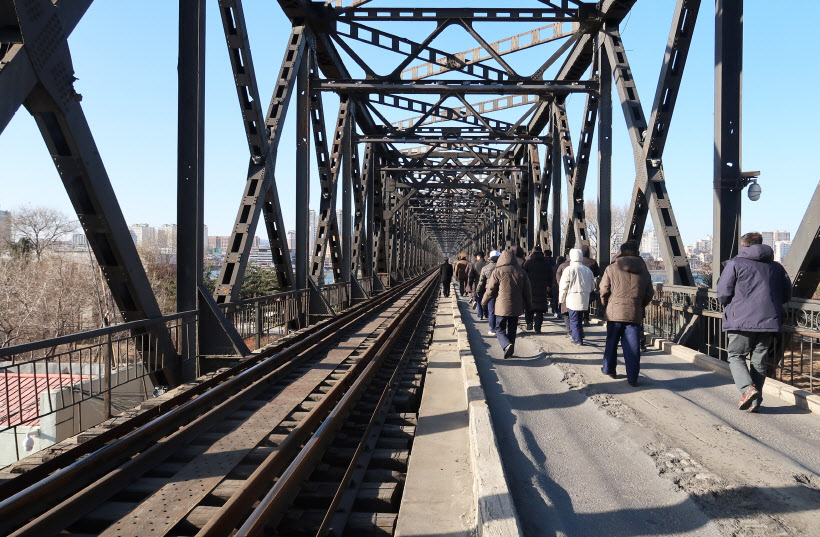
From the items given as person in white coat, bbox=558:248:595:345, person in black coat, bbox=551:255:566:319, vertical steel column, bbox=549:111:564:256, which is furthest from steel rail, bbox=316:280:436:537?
vertical steel column, bbox=549:111:564:256

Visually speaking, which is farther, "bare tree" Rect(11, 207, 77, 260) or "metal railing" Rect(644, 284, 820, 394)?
"bare tree" Rect(11, 207, 77, 260)

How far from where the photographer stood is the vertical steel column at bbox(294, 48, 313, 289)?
1425 cm

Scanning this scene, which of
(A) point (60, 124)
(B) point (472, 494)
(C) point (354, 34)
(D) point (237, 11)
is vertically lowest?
(B) point (472, 494)

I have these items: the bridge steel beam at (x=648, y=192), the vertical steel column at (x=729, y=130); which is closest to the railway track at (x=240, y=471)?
the vertical steel column at (x=729, y=130)

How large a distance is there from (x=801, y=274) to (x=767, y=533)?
4466 millimetres

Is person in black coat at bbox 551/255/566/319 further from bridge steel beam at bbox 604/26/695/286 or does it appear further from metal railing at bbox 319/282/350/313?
metal railing at bbox 319/282/350/313

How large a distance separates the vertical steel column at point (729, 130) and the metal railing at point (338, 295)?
36.5 feet

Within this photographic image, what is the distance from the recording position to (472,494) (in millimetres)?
3658

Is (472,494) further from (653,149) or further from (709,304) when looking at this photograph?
(653,149)

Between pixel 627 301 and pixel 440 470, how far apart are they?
3.51 m

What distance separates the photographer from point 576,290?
9.37 metres

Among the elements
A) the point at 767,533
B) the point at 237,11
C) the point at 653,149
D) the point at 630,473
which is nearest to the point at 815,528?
the point at 767,533

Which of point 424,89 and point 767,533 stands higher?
point 424,89

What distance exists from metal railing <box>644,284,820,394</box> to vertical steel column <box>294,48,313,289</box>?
7832 millimetres
